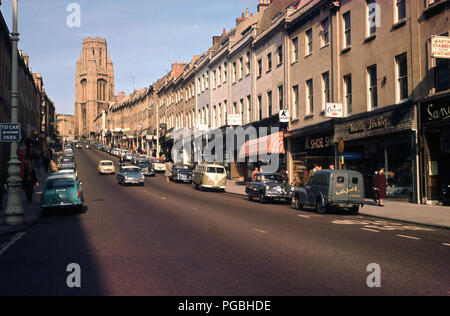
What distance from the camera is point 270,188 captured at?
79.7ft

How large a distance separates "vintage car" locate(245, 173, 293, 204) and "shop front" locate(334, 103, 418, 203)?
330 cm

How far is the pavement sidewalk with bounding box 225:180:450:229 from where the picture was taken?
15540 millimetres

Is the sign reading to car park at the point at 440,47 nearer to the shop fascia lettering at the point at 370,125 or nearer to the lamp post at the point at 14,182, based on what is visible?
the shop fascia lettering at the point at 370,125

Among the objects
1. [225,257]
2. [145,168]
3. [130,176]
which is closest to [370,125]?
[225,257]

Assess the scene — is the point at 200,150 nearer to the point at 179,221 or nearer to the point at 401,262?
the point at 179,221

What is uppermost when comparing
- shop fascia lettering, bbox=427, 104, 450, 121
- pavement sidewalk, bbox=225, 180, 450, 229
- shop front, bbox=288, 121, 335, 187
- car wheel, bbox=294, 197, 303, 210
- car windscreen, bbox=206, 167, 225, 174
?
shop fascia lettering, bbox=427, 104, 450, 121

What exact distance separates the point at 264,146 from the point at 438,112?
1805 cm

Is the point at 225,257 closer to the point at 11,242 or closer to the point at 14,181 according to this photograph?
the point at 11,242

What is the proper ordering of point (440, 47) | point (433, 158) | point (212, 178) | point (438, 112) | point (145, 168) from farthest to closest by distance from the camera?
point (145, 168) → point (212, 178) → point (433, 158) → point (438, 112) → point (440, 47)

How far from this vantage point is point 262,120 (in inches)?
1529

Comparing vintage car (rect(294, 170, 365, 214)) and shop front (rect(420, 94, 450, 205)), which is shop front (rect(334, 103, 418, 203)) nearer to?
shop front (rect(420, 94, 450, 205))

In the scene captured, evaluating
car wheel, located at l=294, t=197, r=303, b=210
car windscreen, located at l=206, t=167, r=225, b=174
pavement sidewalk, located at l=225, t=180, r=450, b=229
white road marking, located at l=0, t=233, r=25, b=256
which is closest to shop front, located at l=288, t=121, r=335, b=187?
car windscreen, located at l=206, t=167, r=225, b=174

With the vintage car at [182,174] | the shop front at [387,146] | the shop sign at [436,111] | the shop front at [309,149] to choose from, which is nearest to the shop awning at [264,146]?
the shop front at [309,149]

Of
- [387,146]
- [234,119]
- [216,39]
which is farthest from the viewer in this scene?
[216,39]
